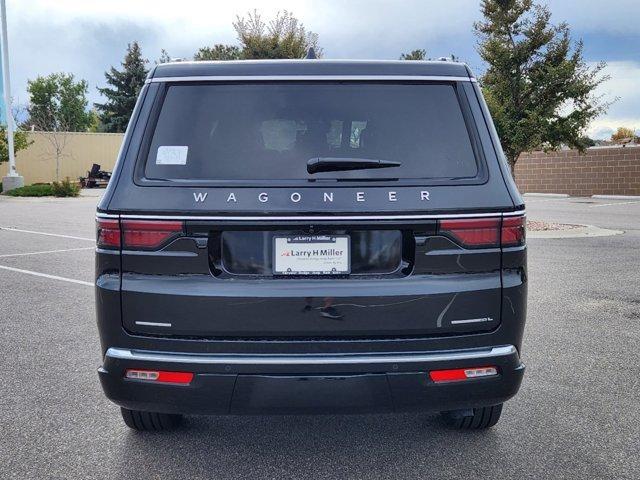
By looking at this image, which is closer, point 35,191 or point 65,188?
point 65,188

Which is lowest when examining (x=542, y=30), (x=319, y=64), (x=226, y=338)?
(x=226, y=338)

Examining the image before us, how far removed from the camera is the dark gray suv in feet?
9.29

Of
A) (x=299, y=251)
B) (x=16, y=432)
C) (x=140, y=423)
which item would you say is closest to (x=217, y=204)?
(x=299, y=251)

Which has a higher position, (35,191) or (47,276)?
(47,276)

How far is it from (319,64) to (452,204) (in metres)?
0.87

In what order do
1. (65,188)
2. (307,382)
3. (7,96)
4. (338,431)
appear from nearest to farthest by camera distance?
(307,382), (338,431), (65,188), (7,96)

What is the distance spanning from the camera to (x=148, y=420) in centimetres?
355

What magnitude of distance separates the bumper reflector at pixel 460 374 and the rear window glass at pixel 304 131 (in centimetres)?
83

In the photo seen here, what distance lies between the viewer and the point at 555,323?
20.4ft

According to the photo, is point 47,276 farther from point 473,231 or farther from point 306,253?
point 473,231

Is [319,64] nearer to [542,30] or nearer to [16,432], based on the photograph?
[16,432]

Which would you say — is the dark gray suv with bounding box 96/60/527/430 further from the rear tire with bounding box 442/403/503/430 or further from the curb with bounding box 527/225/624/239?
the curb with bounding box 527/225/624/239

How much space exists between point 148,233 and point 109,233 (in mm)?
194

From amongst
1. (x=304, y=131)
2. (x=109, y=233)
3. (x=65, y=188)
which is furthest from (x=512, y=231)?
(x=65, y=188)
